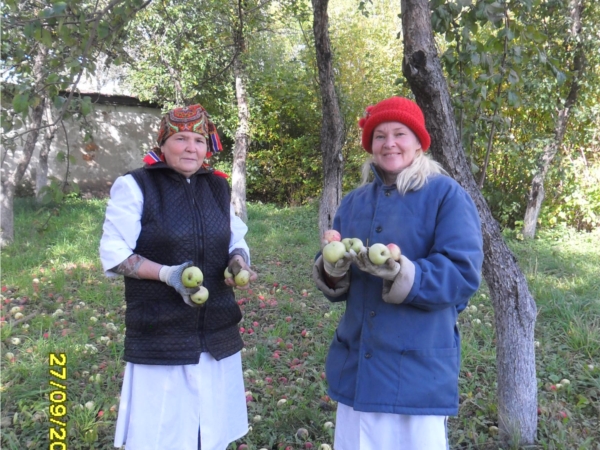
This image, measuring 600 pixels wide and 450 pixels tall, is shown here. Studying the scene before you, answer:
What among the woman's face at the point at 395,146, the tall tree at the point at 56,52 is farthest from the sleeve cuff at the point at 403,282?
the tall tree at the point at 56,52

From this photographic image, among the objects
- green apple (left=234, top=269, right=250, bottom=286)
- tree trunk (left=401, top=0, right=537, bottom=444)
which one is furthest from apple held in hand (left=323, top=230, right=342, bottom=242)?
tree trunk (left=401, top=0, right=537, bottom=444)

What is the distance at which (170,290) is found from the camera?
179 cm

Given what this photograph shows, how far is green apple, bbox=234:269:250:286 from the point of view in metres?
1.78

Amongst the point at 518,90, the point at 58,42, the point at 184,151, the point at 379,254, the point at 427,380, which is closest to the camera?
the point at 379,254

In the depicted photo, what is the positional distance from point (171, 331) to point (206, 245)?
335 millimetres

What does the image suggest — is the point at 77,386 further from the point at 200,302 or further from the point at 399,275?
the point at 399,275

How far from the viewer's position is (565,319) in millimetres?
3799

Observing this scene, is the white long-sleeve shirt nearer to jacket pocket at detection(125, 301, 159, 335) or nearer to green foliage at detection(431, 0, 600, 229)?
jacket pocket at detection(125, 301, 159, 335)

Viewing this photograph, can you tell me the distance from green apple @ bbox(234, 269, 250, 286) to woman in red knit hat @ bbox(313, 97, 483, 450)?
28 centimetres

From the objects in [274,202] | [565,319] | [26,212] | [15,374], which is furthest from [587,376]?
[274,202]

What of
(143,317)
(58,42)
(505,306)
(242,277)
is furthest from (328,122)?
(143,317)

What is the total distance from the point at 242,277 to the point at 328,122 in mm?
3226

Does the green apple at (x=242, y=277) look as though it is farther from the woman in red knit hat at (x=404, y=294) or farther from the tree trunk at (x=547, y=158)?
the tree trunk at (x=547, y=158)

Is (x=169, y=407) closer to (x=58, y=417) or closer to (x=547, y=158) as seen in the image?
(x=58, y=417)
